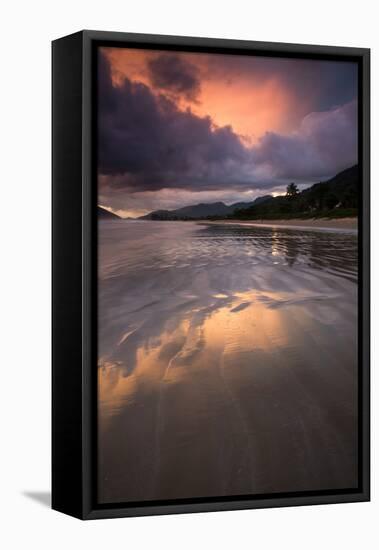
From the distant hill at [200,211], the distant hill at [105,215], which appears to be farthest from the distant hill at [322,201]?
the distant hill at [105,215]

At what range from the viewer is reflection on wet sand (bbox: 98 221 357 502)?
6844mm

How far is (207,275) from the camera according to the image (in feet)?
23.3

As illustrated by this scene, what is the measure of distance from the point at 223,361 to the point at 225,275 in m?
0.58

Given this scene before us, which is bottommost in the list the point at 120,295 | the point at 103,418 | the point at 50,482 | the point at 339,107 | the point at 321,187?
the point at 50,482

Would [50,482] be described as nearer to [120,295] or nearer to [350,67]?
[120,295]

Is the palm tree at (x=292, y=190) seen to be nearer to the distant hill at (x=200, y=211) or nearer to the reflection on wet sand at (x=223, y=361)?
the distant hill at (x=200, y=211)

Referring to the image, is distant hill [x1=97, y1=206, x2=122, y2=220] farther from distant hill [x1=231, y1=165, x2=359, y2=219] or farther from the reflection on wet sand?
distant hill [x1=231, y1=165, x2=359, y2=219]

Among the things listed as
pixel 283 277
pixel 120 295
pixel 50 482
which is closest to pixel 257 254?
pixel 283 277

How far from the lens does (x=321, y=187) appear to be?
7.41 m

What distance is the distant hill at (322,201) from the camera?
7.40m

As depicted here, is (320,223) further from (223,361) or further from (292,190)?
(223,361)

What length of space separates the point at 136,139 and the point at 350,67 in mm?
1638

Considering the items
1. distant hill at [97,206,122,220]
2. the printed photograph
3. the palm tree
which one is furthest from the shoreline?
distant hill at [97,206,122,220]

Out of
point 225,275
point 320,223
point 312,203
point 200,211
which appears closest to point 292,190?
point 312,203
